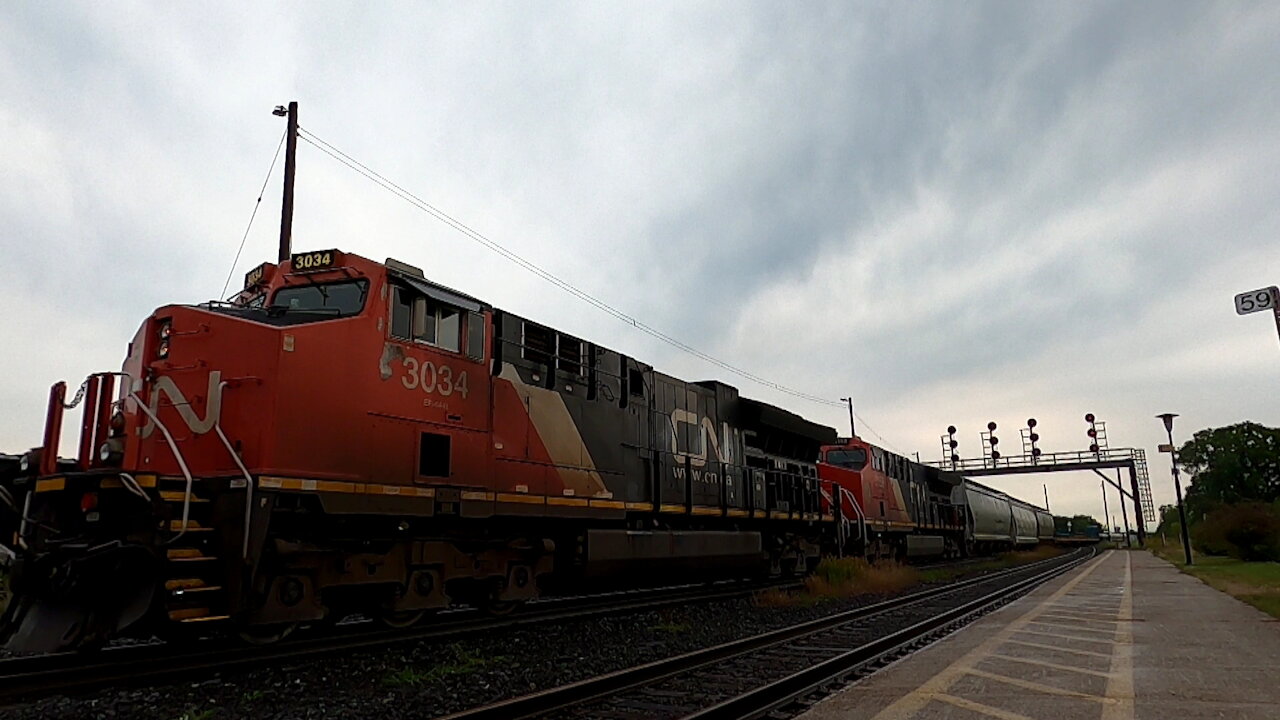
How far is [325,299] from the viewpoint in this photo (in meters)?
8.22

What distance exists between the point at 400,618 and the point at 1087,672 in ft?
21.4

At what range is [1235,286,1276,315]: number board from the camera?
25.9 feet

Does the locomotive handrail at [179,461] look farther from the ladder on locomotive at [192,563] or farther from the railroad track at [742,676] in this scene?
the railroad track at [742,676]

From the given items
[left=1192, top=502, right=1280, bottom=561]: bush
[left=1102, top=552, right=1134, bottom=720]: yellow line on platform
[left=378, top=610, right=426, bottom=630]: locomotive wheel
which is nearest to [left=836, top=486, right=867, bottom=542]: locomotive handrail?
[left=1102, top=552, right=1134, bottom=720]: yellow line on platform

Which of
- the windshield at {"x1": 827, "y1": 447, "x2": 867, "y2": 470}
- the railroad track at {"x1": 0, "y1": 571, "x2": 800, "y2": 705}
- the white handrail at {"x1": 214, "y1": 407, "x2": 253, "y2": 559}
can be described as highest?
the windshield at {"x1": 827, "y1": 447, "x2": 867, "y2": 470}

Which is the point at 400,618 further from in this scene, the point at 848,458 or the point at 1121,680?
the point at 848,458

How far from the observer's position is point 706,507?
1373 cm

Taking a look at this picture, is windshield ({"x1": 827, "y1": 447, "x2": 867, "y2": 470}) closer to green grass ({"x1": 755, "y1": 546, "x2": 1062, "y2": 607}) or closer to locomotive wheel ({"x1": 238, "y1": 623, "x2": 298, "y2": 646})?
green grass ({"x1": 755, "y1": 546, "x2": 1062, "y2": 607})

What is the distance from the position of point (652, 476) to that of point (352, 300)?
19.1 ft

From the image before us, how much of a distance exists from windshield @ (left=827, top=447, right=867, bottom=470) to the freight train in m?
9.37

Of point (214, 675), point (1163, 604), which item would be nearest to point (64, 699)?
point (214, 675)

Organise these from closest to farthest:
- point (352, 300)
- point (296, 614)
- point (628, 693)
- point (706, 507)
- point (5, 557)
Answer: point (628, 693), point (296, 614), point (352, 300), point (5, 557), point (706, 507)

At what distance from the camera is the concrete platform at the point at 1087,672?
5.45 meters

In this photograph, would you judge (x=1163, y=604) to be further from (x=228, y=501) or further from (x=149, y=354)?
(x=149, y=354)
